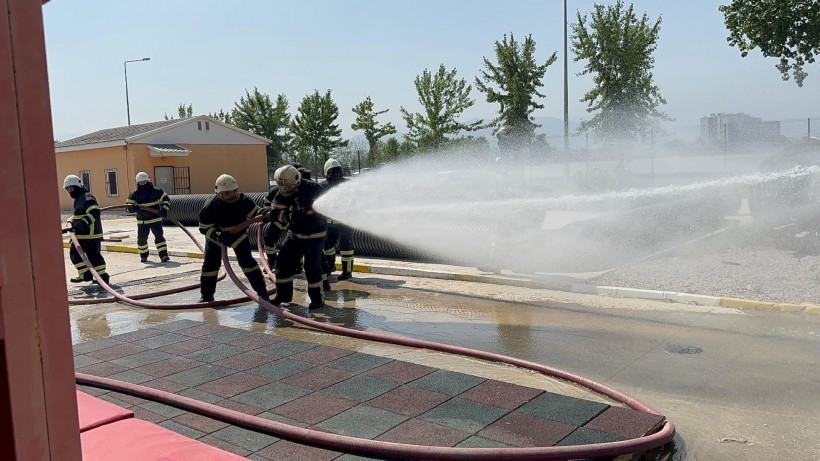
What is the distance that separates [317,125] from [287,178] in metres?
29.6

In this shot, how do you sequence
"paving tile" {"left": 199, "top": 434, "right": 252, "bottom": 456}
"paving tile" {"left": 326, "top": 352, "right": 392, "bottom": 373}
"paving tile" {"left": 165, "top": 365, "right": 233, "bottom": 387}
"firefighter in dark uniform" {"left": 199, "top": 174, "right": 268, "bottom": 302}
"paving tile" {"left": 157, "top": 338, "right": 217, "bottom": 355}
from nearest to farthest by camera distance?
"paving tile" {"left": 199, "top": 434, "right": 252, "bottom": 456}, "paving tile" {"left": 165, "top": 365, "right": 233, "bottom": 387}, "paving tile" {"left": 326, "top": 352, "right": 392, "bottom": 373}, "paving tile" {"left": 157, "top": 338, "right": 217, "bottom": 355}, "firefighter in dark uniform" {"left": 199, "top": 174, "right": 268, "bottom": 302}

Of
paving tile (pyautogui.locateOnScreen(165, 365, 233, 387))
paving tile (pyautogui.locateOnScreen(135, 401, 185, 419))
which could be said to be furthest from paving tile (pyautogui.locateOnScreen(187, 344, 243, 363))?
paving tile (pyautogui.locateOnScreen(135, 401, 185, 419))

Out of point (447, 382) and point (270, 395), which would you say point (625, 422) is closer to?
point (447, 382)

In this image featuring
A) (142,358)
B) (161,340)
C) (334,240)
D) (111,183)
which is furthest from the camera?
(111,183)

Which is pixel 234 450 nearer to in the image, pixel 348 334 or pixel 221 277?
pixel 348 334

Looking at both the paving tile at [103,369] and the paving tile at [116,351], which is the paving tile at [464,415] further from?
the paving tile at [116,351]

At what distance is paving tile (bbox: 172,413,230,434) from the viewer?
3.68 meters

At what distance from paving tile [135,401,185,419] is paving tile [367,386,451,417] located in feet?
3.81

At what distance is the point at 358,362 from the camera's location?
490cm

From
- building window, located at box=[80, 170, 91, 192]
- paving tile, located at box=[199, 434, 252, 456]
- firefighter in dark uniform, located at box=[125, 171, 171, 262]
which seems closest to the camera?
paving tile, located at box=[199, 434, 252, 456]

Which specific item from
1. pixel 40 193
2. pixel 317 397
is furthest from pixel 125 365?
pixel 40 193

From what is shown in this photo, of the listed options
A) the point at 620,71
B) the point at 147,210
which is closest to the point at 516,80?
the point at 620,71

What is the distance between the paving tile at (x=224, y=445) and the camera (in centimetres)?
339

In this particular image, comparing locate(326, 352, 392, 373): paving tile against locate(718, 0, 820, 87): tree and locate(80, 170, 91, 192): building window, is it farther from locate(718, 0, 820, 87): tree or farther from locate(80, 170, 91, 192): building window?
locate(80, 170, 91, 192): building window
